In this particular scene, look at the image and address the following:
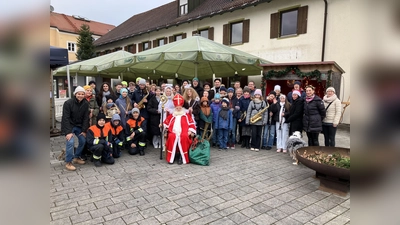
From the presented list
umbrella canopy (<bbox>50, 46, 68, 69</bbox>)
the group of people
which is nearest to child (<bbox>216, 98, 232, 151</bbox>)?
the group of people

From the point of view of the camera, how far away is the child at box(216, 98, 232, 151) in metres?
6.52

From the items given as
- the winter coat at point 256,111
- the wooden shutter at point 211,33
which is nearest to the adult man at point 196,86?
the winter coat at point 256,111

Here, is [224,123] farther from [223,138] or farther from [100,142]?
[100,142]

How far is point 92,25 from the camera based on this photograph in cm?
4391

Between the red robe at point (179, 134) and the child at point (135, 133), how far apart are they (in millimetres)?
786

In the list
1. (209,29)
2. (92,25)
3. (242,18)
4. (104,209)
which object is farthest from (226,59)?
(92,25)

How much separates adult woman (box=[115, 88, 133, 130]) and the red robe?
1192 mm

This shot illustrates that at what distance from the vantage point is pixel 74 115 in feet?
16.0

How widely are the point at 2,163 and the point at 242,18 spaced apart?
15136 millimetres

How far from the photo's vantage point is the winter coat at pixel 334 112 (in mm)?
5348

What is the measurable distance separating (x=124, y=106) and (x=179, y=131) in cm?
176

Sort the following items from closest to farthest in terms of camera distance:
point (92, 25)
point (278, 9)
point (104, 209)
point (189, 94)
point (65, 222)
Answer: point (65, 222)
point (104, 209)
point (189, 94)
point (278, 9)
point (92, 25)

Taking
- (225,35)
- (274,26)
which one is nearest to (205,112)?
(274,26)

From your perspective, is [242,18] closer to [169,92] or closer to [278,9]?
[278,9]
